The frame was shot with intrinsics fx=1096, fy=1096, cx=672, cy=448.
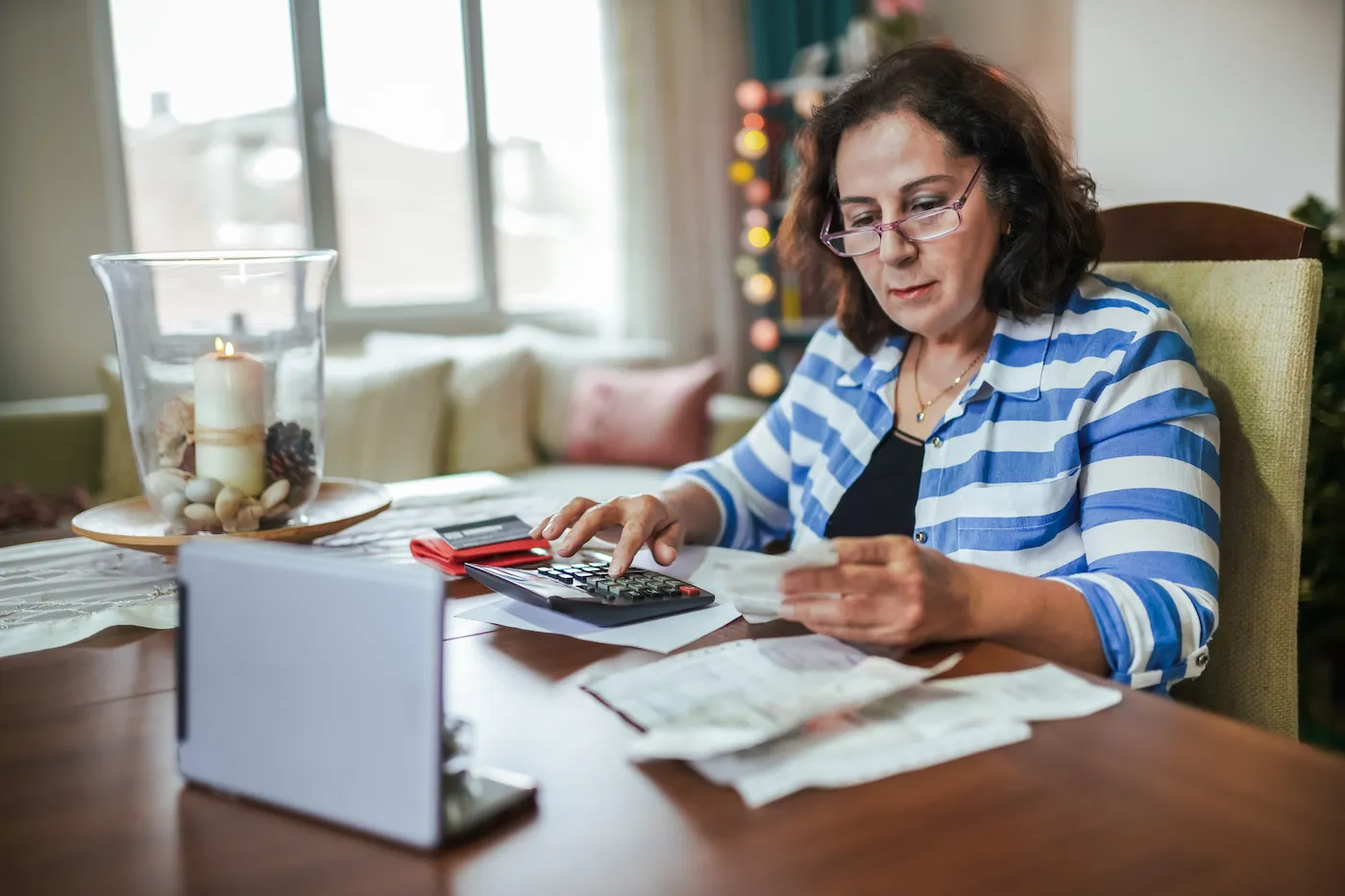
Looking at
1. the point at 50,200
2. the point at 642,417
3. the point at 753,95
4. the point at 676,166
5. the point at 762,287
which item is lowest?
the point at 642,417

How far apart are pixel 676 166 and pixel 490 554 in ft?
11.4

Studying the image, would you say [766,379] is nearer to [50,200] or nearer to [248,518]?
[50,200]

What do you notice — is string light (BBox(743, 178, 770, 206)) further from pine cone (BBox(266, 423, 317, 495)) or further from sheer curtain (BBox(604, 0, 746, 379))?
pine cone (BBox(266, 423, 317, 495))

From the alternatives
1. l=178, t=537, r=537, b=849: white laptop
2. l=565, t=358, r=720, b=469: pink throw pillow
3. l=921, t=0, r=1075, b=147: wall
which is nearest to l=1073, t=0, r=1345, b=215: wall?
l=921, t=0, r=1075, b=147: wall

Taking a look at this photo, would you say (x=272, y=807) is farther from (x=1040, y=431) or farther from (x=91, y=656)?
(x=1040, y=431)

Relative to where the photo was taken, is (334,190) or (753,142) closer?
(334,190)

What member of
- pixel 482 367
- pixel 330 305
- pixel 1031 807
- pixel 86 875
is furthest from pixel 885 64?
pixel 330 305

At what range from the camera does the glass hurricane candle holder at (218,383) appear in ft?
3.64

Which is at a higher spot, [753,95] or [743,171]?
[753,95]

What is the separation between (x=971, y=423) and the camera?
1.24m

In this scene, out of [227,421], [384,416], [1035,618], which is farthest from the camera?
[384,416]

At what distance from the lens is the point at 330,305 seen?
3.94 m

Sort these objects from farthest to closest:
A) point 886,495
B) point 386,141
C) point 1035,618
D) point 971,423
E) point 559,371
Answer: point 386,141 → point 559,371 → point 886,495 → point 971,423 → point 1035,618

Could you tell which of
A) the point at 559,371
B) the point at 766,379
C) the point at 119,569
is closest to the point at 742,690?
the point at 119,569
